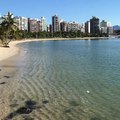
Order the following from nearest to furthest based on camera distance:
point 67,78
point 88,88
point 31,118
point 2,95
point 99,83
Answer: point 31,118, point 2,95, point 88,88, point 99,83, point 67,78

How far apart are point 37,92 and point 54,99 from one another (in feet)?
8.84

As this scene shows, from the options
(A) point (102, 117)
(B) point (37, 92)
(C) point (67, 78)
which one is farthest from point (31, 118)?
(C) point (67, 78)

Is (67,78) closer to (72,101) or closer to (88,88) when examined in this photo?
(88,88)

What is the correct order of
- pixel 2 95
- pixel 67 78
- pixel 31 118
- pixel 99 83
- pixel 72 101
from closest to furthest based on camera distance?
pixel 31 118 < pixel 72 101 < pixel 2 95 < pixel 99 83 < pixel 67 78

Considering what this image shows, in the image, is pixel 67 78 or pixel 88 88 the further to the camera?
pixel 67 78

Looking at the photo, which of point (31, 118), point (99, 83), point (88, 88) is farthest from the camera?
point (99, 83)

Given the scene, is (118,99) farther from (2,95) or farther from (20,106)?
(2,95)

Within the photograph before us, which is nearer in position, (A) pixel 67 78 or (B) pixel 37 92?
(B) pixel 37 92

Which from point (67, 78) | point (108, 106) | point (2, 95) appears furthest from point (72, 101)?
point (67, 78)

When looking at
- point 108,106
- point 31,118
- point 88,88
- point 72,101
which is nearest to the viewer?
point 31,118

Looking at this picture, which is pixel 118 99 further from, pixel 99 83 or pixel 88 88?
pixel 99 83

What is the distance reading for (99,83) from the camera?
26.2 m

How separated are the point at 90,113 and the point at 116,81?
1073 centimetres

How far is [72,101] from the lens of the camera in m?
19.6
